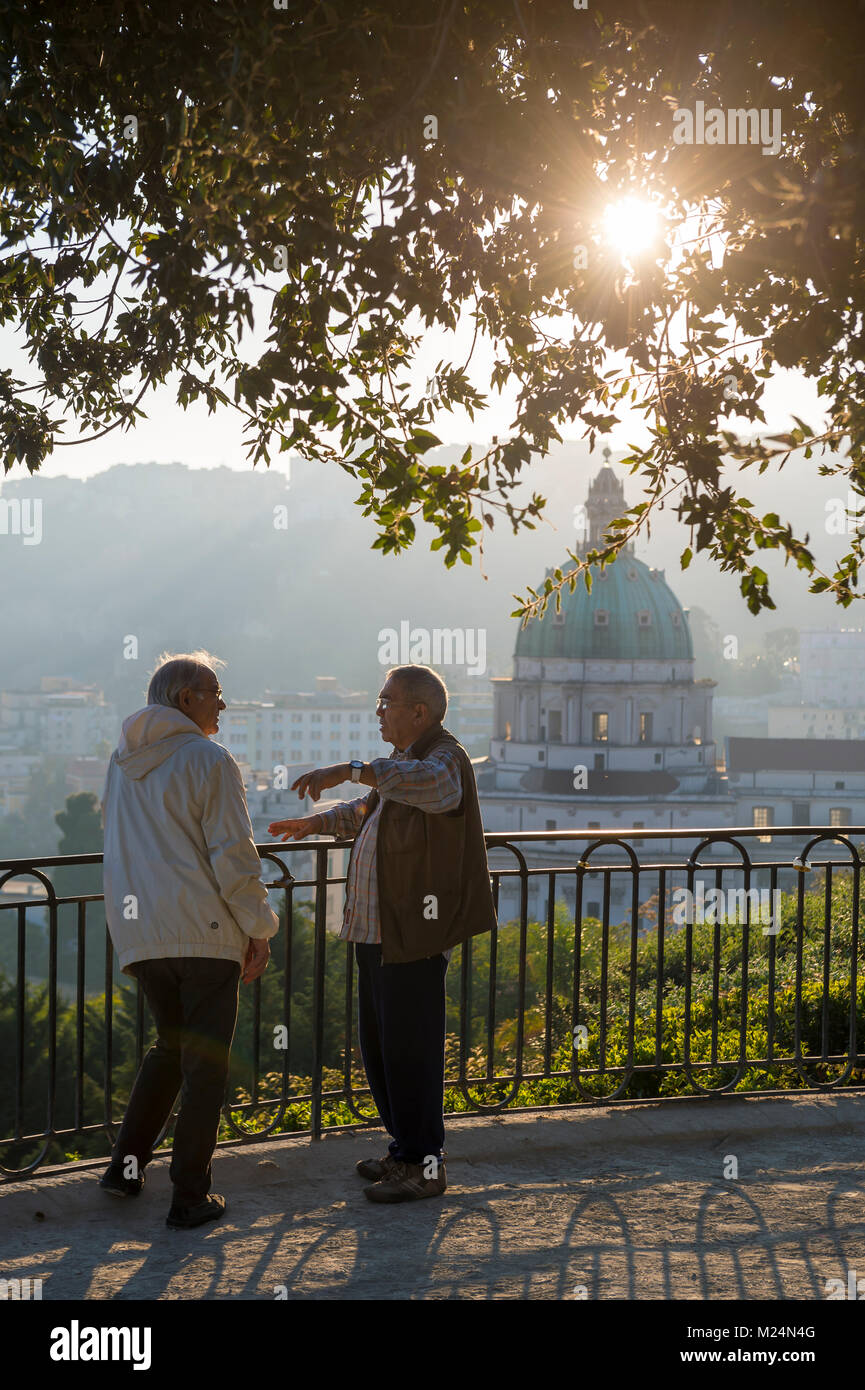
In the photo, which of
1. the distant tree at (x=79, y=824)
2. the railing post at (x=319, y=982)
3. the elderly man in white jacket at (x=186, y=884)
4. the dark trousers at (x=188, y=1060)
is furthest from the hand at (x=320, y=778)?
the distant tree at (x=79, y=824)

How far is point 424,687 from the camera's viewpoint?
4.73m

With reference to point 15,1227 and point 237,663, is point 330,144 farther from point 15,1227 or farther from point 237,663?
point 237,663

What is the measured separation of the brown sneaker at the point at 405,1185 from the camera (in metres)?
4.83

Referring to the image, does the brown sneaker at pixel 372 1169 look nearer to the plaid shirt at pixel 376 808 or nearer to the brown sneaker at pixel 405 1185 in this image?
the brown sneaker at pixel 405 1185

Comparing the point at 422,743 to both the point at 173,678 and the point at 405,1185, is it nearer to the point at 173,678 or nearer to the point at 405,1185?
the point at 173,678

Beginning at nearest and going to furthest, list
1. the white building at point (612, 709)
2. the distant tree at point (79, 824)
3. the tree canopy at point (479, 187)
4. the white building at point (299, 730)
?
the tree canopy at point (479, 187) → the distant tree at point (79, 824) → the white building at point (612, 709) → the white building at point (299, 730)

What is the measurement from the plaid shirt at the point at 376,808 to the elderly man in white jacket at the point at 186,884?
14.8 inches

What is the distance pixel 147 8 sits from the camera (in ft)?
Answer: 14.5

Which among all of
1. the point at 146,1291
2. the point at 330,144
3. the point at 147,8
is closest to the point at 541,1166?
the point at 146,1291

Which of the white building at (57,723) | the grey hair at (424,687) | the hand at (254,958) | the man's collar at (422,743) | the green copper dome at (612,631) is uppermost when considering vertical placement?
the green copper dome at (612,631)

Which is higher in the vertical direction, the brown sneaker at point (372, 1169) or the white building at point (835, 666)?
the white building at point (835, 666)

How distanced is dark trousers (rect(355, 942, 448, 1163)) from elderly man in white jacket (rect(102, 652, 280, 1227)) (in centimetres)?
48

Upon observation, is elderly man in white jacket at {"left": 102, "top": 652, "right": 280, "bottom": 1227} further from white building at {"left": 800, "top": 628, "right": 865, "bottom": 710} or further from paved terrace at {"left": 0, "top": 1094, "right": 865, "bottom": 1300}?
white building at {"left": 800, "top": 628, "right": 865, "bottom": 710}
